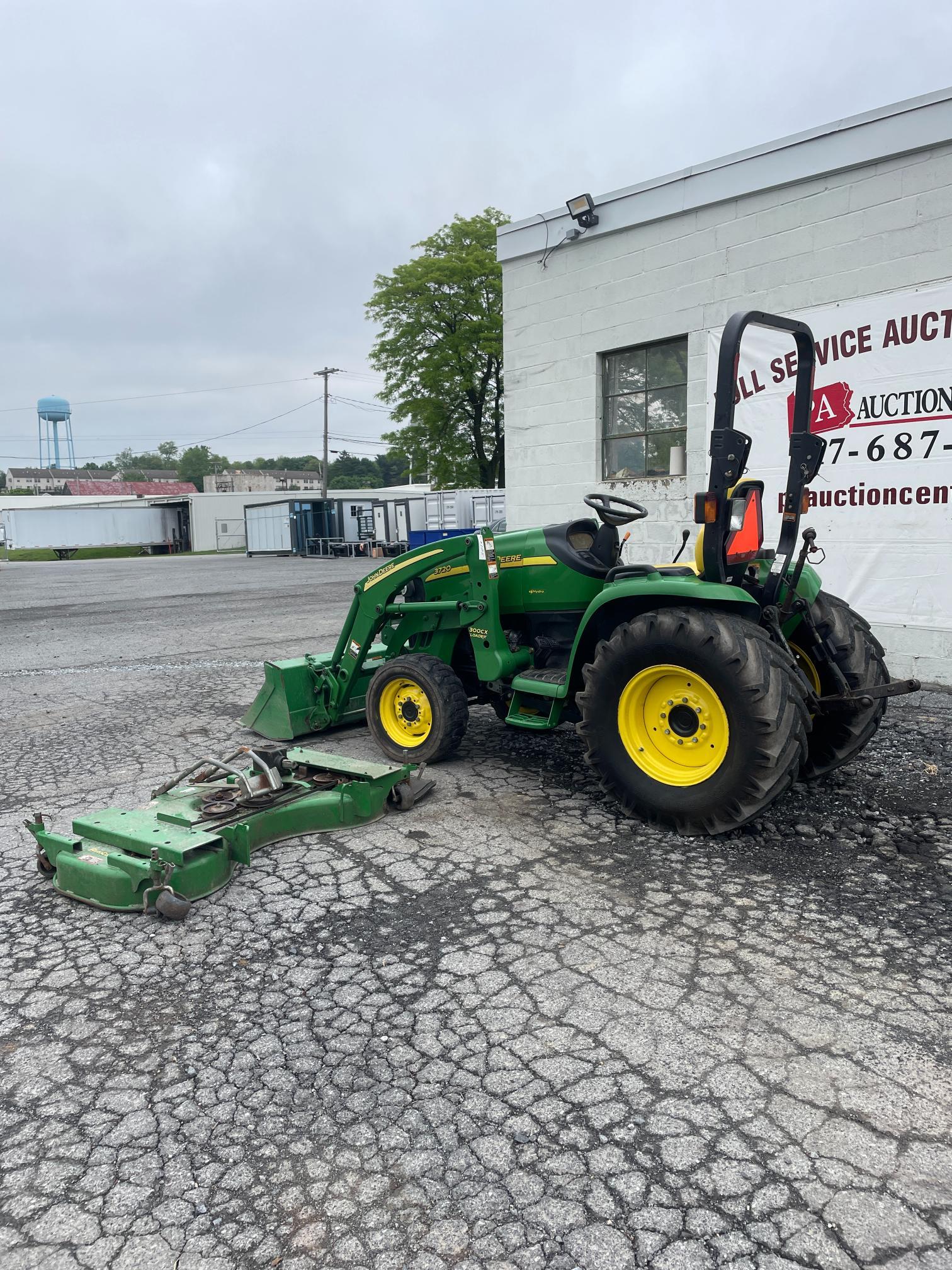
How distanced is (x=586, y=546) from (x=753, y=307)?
3.94 meters

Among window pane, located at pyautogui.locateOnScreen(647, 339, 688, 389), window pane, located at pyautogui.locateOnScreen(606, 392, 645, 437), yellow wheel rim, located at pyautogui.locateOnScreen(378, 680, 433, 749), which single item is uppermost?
window pane, located at pyautogui.locateOnScreen(647, 339, 688, 389)

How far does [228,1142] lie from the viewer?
2244mm

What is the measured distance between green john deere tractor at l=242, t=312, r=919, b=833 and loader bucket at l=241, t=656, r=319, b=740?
0.01 metres

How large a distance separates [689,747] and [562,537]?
1.61 metres

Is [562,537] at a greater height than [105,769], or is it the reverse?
[562,537]

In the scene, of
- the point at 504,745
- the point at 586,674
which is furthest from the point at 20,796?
the point at 586,674

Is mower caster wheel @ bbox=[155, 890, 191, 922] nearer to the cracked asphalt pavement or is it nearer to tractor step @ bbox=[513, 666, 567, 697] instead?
the cracked asphalt pavement

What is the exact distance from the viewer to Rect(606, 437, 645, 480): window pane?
29.0 ft

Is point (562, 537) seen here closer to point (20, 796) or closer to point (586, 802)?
point (586, 802)

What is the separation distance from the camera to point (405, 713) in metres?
5.39

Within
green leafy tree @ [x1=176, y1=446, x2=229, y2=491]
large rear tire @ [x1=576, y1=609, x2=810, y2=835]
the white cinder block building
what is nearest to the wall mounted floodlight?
the white cinder block building

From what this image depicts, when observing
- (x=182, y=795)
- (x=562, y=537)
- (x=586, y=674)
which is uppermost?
(x=562, y=537)

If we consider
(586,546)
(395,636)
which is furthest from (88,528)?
(586,546)

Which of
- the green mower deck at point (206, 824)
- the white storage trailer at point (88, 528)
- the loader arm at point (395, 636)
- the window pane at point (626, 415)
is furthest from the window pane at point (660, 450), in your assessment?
the white storage trailer at point (88, 528)
